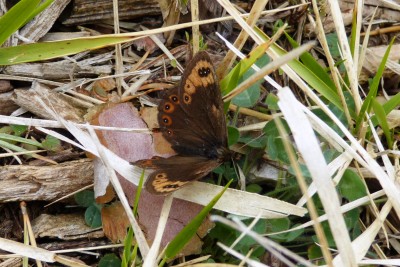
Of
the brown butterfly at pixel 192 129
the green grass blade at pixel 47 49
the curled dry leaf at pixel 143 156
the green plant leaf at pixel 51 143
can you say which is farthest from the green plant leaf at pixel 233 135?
the green plant leaf at pixel 51 143

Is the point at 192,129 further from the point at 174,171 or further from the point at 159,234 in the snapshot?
the point at 159,234

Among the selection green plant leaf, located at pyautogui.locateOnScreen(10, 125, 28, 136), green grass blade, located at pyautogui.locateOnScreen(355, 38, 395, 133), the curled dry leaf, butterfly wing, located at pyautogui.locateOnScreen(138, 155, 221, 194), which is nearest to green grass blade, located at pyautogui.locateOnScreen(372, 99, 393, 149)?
green grass blade, located at pyautogui.locateOnScreen(355, 38, 395, 133)

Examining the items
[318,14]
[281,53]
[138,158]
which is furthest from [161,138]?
[318,14]

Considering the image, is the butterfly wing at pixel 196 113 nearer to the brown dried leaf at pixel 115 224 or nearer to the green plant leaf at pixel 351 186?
the brown dried leaf at pixel 115 224

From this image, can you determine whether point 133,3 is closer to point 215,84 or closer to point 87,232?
point 215,84

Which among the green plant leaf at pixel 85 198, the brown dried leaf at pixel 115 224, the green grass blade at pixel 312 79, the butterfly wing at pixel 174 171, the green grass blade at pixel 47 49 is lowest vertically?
the brown dried leaf at pixel 115 224

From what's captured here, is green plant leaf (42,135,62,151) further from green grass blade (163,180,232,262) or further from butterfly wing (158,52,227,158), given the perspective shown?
green grass blade (163,180,232,262)
